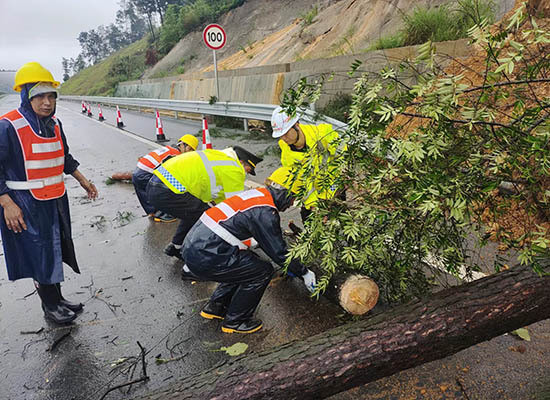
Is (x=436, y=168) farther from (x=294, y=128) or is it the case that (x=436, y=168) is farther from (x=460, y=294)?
(x=294, y=128)

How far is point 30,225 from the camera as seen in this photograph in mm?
2701

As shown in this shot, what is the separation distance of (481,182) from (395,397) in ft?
4.20

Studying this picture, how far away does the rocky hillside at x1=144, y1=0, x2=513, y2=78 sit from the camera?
30.4ft

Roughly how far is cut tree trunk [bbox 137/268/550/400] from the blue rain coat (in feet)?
5.12

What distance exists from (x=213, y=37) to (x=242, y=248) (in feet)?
27.1

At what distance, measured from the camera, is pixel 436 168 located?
6.09 ft

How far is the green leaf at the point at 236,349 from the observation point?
2.50 m

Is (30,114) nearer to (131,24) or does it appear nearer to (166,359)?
(166,359)

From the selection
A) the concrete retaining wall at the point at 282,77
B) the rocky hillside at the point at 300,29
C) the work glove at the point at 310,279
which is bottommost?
the work glove at the point at 310,279

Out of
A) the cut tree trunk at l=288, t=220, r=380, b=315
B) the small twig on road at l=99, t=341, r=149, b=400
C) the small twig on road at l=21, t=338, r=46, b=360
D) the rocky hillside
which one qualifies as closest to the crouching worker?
the cut tree trunk at l=288, t=220, r=380, b=315

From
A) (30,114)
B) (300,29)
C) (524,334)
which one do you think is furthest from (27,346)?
(300,29)

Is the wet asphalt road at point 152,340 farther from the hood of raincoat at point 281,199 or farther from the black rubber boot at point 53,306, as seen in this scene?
the hood of raincoat at point 281,199

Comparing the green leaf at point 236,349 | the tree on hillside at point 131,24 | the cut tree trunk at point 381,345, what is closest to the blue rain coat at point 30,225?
the green leaf at point 236,349

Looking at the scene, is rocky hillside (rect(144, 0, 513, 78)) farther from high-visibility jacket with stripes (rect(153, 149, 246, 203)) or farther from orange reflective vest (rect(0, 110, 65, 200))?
orange reflective vest (rect(0, 110, 65, 200))
